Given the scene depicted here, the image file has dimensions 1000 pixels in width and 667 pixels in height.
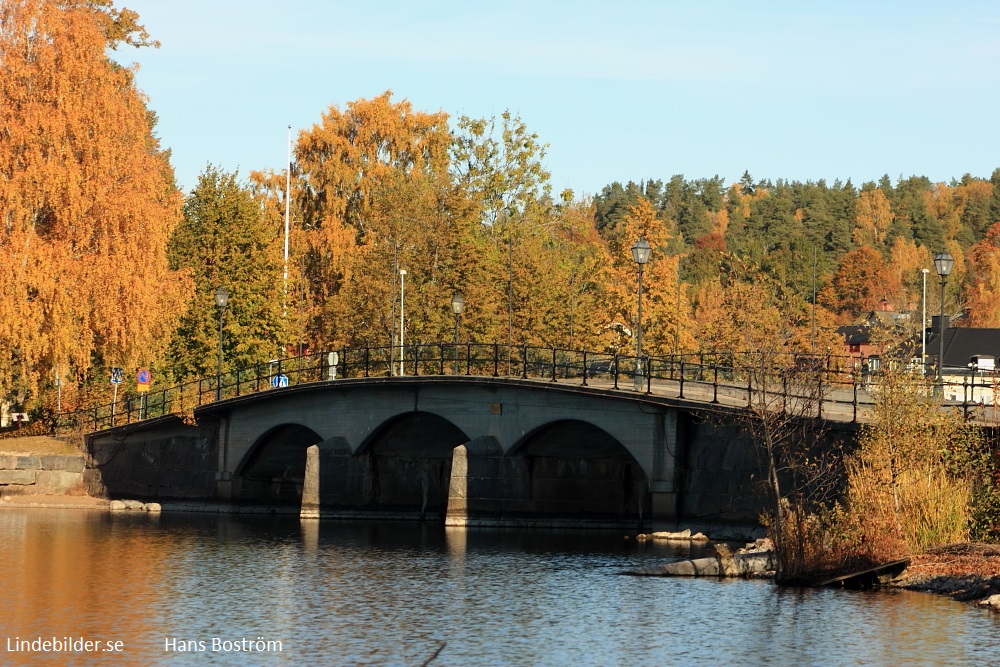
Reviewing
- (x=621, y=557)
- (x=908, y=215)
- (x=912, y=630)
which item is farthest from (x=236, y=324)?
(x=908, y=215)

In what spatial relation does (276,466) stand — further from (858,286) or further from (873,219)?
(873,219)

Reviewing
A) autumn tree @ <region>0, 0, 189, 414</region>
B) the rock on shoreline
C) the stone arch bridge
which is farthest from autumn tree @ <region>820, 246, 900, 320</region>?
the rock on shoreline

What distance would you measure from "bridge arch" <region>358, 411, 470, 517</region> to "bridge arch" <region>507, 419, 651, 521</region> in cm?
560

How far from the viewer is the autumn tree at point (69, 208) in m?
49.1

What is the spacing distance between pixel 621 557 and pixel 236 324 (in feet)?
110

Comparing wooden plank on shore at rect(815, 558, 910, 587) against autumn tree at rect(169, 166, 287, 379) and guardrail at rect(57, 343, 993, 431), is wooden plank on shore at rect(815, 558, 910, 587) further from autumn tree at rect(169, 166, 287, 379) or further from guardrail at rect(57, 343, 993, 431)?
autumn tree at rect(169, 166, 287, 379)

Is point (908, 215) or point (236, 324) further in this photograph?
point (908, 215)

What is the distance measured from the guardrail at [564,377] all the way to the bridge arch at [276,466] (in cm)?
201

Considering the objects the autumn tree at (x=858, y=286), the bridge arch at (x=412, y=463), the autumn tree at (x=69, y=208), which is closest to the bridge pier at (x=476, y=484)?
the bridge arch at (x=412, y=463)

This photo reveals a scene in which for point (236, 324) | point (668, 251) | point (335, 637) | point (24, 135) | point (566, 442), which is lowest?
point (335, 637)

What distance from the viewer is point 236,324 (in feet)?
222

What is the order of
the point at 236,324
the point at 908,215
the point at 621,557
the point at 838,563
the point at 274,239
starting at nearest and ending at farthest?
→ the point at 838,563 < the point at 621,557 < the point at 236,324 < the point at 274,239 < the point at 908,215

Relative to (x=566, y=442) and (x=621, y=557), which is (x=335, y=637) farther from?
(x=566, y=442)

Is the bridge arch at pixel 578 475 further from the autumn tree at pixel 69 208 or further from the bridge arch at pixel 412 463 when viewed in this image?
the autumn tree at pixel 69 208
